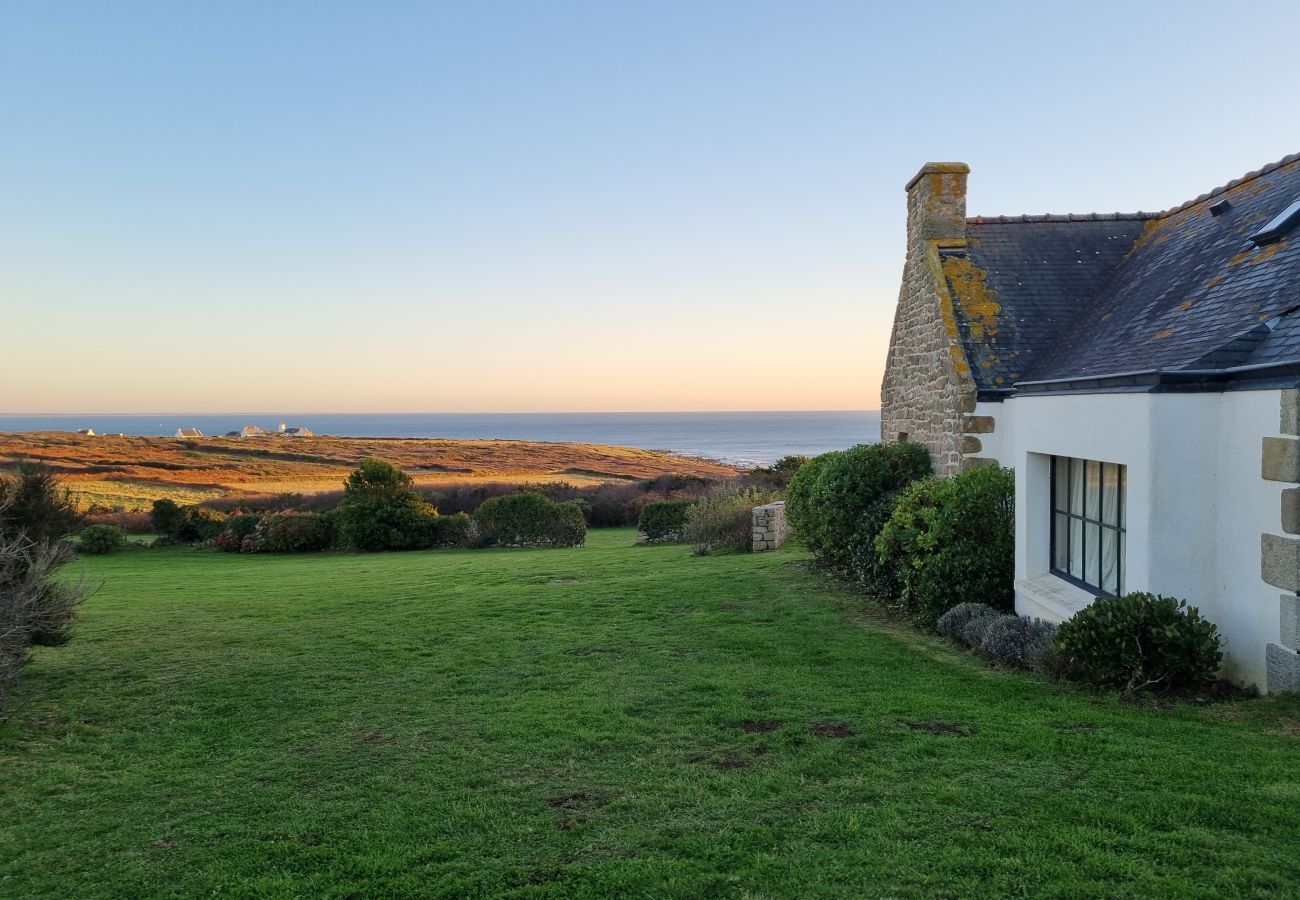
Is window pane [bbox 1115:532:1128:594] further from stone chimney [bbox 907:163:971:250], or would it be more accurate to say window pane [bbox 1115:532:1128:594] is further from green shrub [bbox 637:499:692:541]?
green shrub [bbox 637:499:692:541]

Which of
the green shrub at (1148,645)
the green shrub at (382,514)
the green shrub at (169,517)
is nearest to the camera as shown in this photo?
the green shrub at (1148,645)

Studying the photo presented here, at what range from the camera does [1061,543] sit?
8.17 metres

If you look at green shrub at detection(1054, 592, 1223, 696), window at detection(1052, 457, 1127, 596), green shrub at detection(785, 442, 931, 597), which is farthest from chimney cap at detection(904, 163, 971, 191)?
green shrub at detection(1054, 592, 1223, 696)

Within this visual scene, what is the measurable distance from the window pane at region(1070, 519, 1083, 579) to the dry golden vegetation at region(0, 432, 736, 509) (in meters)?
32.3

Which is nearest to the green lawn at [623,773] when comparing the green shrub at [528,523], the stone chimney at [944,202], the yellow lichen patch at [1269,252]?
the yellow lichen patch at [1269,252]

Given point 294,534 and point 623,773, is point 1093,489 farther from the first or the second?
point 294,534

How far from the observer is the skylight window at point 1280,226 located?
317 inches

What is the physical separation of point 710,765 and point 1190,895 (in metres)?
2.49

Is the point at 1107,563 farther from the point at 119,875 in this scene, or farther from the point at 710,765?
the point at 119,875

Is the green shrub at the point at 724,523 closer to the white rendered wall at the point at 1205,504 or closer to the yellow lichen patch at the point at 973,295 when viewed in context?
the yellow lichen patch at the point at 973,295

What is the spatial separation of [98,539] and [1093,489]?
2336cm

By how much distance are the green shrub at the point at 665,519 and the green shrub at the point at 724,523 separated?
2069 millimetres

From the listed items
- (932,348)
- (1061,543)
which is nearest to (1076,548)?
(1061,543)

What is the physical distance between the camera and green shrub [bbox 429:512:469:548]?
21797 mm
